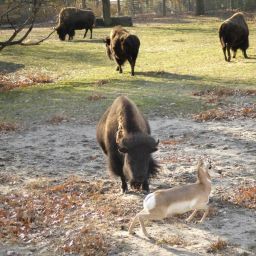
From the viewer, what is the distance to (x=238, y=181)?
8086mm

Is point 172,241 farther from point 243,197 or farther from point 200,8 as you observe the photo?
point 200,8

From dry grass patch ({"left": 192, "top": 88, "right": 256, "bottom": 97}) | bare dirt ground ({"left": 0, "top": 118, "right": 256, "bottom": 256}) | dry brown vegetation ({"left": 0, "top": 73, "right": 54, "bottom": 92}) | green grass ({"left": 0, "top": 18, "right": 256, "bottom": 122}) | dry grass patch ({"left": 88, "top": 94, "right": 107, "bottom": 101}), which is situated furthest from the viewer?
dry brown vegetation ({"left": 0, "top": 73, "right": 54, "bottom": 92})

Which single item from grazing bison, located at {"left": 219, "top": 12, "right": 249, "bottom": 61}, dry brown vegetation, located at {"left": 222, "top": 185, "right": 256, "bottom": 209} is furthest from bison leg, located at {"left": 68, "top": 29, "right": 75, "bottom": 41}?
dry brown vegetation, located at {"left": 222, "top": 185, "right": 256, "bottom": 209}

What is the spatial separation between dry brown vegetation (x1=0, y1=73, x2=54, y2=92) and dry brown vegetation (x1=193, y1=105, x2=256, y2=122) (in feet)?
23.0

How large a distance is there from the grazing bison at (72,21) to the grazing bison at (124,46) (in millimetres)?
11901

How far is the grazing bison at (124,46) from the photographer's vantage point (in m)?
17.2

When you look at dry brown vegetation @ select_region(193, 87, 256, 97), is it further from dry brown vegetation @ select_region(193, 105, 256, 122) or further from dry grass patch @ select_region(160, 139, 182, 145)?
dry grass patch @ select_region(160, 139, 182, 145)

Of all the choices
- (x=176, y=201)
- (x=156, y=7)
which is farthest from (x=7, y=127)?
(x=156, y=7)

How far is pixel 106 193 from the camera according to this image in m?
8.00

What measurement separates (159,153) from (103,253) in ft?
13.4

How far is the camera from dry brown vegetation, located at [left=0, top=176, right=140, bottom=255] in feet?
20.8

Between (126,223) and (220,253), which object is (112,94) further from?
(220,253)

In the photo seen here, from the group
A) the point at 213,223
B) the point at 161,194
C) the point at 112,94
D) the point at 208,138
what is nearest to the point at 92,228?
the point at 161,194

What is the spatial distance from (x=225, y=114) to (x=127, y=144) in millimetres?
5459
